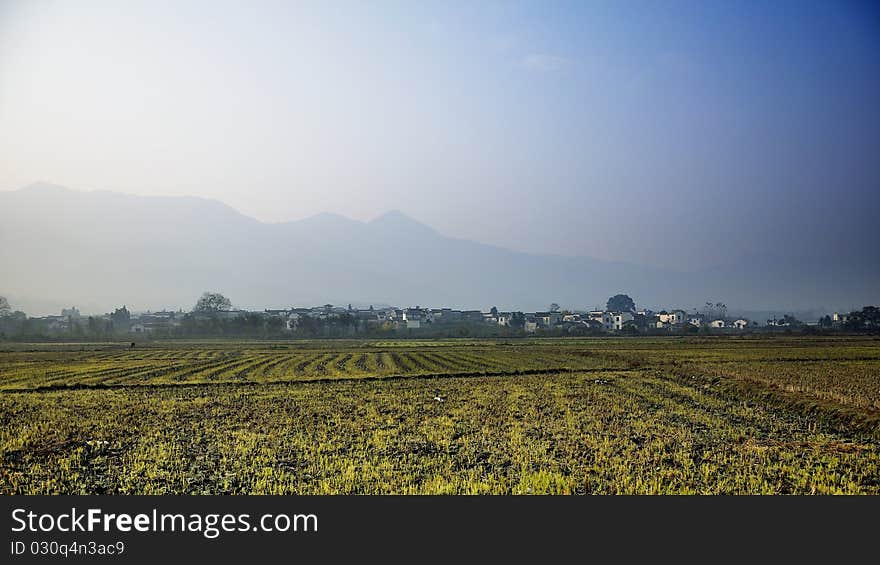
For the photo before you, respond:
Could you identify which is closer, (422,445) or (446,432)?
(422,445)

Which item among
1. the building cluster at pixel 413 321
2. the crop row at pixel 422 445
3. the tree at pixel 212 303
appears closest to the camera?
the crop row at pixel 422 445

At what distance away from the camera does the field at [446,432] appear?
35.2 feet

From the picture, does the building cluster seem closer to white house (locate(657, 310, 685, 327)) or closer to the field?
white house (locate(657, 310, 685, 327))

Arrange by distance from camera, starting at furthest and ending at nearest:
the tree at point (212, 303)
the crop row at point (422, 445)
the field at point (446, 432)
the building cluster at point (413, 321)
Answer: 1. the tree at point (212, 303)
2. the building cluster at point (413, 321)
3. the field at point (446, 432)
4. the crop row at point (422, 445)

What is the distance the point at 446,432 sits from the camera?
15133 millimetres

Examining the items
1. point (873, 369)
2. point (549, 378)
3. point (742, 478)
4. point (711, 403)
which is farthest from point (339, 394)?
point (873, 369)

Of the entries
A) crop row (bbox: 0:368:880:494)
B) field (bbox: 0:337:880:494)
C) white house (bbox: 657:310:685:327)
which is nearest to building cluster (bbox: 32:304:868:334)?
white house (bbox: 657:310:685:327)

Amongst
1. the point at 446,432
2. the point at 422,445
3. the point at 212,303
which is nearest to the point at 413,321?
the point at 212,303

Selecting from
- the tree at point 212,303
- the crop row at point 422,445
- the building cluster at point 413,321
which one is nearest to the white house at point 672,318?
the building cluster at point 413,321

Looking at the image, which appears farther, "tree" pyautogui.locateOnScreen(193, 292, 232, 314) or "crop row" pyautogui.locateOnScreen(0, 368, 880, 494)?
"tree" pyautogui.locateOnScreen(193, 292, 232, 314)

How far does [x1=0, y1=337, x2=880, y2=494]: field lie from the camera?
1074 cm

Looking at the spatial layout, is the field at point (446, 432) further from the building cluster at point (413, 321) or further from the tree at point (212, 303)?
the tree at point (212, 303)

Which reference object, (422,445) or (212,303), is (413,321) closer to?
(212,303)

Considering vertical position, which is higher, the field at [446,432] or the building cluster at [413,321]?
the building cluster at [413,321]
